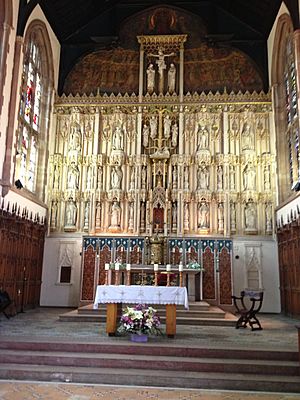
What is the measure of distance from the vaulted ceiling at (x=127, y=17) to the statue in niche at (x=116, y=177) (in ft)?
16.9

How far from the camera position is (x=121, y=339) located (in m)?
9.54

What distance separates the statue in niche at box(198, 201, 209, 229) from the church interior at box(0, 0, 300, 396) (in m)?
0.04

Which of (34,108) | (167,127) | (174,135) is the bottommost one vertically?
(174,135)

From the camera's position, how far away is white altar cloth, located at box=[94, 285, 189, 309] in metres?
10.1

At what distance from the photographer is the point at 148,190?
1834cm

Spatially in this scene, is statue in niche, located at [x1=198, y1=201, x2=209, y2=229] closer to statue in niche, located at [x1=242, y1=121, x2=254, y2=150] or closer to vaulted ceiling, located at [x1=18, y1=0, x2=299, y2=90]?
statue in niche, located at [x1=242, y1=121, x2=254, y2=150]

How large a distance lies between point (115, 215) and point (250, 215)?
19.8ft

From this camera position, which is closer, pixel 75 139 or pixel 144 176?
pixel 144 176

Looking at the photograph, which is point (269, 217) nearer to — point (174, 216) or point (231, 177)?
point (231, 177)

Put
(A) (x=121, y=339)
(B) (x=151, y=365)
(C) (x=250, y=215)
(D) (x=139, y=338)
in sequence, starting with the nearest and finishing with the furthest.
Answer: (B) (x=151, y=365), (D) (x=139, y=338), (A) (x=121, y=339), (C) (x=250, y=215)

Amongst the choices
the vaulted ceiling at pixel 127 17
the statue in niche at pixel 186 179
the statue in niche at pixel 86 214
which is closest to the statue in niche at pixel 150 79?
the vaulted ceiling at pixel 127 17

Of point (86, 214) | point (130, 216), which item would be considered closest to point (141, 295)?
point (130, 216)

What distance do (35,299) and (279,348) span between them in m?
11.3

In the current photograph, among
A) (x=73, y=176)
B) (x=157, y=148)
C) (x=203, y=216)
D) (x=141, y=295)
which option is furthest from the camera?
(x=157, y=148)
